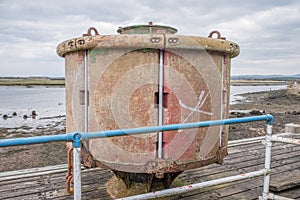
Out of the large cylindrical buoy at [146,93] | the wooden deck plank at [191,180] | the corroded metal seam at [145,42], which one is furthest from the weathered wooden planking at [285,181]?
the corroded metal seam at [145,42]

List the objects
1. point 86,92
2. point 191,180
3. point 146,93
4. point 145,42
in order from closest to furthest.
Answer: point 145,42 < point 146,93 < point 86,92 < point 191,180

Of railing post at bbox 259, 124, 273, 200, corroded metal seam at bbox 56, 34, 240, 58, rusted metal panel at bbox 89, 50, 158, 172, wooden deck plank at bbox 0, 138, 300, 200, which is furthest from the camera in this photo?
wooden deck plank at bbox 0, 138, 300, 200

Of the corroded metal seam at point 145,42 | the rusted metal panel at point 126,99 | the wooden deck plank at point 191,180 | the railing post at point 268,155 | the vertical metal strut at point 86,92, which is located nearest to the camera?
the corroded metal seam at point 145,42

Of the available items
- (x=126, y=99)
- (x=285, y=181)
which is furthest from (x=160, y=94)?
(x=285, y=181)

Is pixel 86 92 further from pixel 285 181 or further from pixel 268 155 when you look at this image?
pixel 285 181

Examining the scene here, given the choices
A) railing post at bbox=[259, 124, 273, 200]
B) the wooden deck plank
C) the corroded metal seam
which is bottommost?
the wooden deck plank

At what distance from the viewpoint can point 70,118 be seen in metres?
3.29

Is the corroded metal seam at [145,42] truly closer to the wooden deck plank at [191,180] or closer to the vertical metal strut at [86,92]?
the vertical metal strut at [86,92]

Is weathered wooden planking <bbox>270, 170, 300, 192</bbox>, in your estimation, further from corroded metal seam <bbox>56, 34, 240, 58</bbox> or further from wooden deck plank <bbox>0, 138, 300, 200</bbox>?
corroded metal seam <bbox>56, 34, 240, 58</bbox>

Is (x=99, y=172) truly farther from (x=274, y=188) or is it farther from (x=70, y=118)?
(x=274, y=188)

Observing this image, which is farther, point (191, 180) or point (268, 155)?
point (191, 180)

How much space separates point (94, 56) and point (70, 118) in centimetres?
79

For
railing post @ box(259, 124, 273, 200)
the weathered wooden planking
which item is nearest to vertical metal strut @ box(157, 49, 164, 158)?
railing post @ box(259, 124, 273, 200)

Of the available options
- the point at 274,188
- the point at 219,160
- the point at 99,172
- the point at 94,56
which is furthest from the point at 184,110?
the point at 99,172
